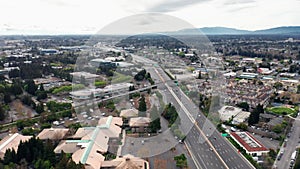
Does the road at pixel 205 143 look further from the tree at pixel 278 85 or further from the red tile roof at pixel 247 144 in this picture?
the tree at pixel 278 85

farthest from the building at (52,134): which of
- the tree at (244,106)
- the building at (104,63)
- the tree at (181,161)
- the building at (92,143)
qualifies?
the building at (104,63)

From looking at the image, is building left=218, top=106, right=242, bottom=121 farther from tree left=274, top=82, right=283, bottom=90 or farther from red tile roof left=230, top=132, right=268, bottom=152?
tree left=274, top=82, right=283, bottom=90

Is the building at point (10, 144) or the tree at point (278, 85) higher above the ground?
the building at point (10, 144)

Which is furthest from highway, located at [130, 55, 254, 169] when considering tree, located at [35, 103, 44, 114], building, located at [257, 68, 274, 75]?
building, located at [257, 68, 274, 75]

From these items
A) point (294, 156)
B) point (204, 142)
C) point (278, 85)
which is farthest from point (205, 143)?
point (278, 85)

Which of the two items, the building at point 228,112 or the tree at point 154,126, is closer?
the tree at point 154,126

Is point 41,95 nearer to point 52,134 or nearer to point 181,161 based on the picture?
point 52,134

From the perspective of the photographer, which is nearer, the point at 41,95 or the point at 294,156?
the point at 294,156
